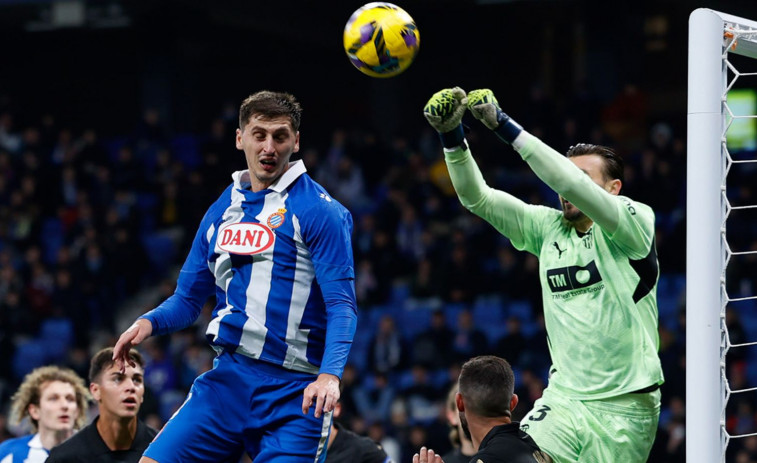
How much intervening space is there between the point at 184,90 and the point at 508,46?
5828 mm

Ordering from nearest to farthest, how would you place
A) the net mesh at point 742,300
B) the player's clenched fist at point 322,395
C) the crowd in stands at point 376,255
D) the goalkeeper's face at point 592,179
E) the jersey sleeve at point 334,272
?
the player's clenched fist at point 322,395 → the jersey sleeve at point 334,272 → the goalkeeper's face at point 592,179 → the net mesh at point 742,300 → the crowd in stands at point 376,255

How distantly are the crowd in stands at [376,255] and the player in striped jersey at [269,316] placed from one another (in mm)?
7181

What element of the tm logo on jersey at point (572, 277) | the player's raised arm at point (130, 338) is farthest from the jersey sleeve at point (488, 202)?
the player's raised arm at point (130, 338)

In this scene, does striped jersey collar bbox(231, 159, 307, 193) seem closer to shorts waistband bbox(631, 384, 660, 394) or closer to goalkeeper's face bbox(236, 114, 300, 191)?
goalkeeper's face bbox(236, 114, 300, 191)

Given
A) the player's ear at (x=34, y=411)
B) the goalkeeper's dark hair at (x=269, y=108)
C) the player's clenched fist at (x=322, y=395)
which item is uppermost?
the goalkeeper's dark hair at (x=269, y=108)

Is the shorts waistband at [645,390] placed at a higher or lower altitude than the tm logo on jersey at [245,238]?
lower

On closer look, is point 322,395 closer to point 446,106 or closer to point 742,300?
point 446,106

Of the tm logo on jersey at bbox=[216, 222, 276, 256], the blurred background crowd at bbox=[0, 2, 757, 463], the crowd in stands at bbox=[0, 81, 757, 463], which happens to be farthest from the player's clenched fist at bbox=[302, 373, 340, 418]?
the crowd in stands at bbox=[0, 81, 757, 463]

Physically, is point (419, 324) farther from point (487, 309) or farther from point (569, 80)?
point (569, 80)

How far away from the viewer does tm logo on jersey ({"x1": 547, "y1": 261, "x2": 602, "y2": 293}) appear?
4.89 metres

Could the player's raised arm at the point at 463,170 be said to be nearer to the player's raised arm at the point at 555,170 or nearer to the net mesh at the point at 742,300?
the player's raised arm at the point at 555,170

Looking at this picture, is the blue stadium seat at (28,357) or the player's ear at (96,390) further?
the blue stadium seat at (28,357)

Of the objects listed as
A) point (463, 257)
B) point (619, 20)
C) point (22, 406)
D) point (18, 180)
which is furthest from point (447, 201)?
point (22, 406)

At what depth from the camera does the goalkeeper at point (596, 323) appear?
15.6 ft
